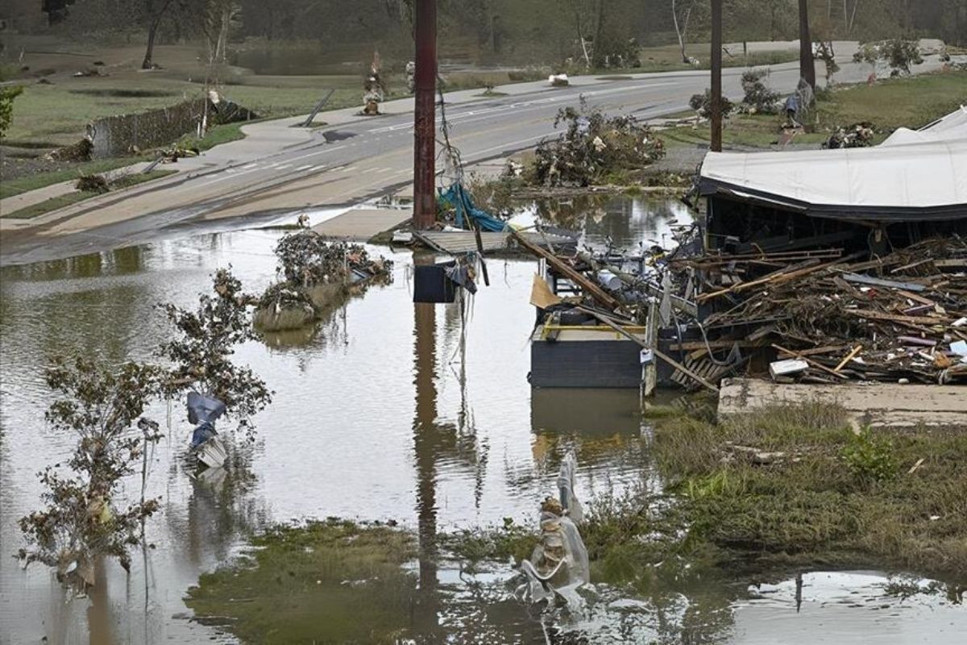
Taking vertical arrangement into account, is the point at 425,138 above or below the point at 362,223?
above

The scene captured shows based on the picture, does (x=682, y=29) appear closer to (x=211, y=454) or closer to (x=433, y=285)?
(x=433, y=285)

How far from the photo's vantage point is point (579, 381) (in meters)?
26.4

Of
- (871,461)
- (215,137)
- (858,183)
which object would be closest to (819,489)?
(871,461)

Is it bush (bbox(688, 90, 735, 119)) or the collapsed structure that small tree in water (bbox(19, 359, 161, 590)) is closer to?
the collapsed structure

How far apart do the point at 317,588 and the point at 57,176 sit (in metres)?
36.4

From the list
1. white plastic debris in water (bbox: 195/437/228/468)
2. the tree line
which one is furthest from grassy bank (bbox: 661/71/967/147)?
white plastic debris in water (bbox: 195/437/228/468)

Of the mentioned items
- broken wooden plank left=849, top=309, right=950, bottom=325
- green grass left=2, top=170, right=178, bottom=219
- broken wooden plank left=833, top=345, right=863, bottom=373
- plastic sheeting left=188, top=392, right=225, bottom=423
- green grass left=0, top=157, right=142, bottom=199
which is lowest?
plastic sheeting left=188, top=392, right=225, bottom=423

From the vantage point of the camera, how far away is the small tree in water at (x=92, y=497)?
18.5 metres

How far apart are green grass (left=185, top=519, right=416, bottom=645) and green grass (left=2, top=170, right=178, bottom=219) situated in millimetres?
28077

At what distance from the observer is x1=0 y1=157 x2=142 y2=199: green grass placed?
4901 centimetres

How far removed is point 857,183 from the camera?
92.7 ft

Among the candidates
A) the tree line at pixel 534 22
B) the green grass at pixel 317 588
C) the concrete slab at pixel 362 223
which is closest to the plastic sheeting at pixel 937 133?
the concrete slab at pixel 362 223

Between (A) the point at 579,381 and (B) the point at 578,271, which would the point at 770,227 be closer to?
(B) the point at 578,271

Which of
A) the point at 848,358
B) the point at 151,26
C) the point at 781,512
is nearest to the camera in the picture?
the point at 781,512
